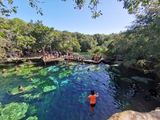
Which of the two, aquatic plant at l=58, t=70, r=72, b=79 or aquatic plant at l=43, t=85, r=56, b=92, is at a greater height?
aquatic plant at l=43, t=85, r=56, b=92

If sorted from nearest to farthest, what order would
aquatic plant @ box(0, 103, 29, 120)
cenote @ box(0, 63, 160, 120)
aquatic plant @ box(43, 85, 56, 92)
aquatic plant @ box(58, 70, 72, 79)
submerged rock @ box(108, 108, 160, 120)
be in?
submerged rock @ box(108, 108, 160, 120)
aquatic plant @ box(0, 103, 29, 120)
cenote @ box(0, 63, 160, 120)
aquatic plant @ box(43, 85, 56, 92)
aquatic plant @ box(58, 70, 72, 79)

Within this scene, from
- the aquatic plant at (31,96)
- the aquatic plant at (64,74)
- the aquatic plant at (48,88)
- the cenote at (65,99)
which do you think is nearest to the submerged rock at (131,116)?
the cenote at (65,99)

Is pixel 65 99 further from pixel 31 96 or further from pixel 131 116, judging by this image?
pixel 131 116

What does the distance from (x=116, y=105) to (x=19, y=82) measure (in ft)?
57.1

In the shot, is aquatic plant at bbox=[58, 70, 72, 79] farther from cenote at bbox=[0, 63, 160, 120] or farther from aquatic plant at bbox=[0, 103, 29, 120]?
aquatic plant at bbox=[0, 103, 29, 120]

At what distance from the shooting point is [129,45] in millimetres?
43062

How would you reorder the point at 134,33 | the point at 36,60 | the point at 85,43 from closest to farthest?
1. the point at 134,33
2. the point at 36,60
3. the point at 85,43

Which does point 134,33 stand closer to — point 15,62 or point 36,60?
point 36,60

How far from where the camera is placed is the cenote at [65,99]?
19.2 metres

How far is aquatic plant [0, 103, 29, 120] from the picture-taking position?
18.4 meters

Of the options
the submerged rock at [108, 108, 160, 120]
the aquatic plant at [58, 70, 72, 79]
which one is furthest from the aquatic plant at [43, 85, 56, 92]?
the submerged rock at [108, 108, 160, 120]

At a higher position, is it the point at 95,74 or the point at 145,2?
the point at 145,2

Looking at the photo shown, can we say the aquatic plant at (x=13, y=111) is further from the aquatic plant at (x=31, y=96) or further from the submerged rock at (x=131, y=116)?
the submerged rock at (x=131, y=116)

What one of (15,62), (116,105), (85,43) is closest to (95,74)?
(116,105)
